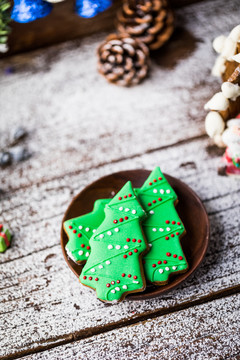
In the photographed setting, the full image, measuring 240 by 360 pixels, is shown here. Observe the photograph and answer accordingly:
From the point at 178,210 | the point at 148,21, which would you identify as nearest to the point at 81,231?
the point at 178,210

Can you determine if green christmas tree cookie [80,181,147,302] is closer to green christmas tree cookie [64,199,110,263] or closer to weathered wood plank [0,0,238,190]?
green christmas tree cookie [64,199,110,263]

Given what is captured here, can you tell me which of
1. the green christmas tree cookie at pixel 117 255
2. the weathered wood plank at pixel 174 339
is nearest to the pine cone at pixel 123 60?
the green christmas tree cookie at pixel 117 255

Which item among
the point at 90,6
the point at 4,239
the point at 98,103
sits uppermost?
the point at 90,6

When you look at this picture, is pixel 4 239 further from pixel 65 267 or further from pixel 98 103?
pixel 98 103

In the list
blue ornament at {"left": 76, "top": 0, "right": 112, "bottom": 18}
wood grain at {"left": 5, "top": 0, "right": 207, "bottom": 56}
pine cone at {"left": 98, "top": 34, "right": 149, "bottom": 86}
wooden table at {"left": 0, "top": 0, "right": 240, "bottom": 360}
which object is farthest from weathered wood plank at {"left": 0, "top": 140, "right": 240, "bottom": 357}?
wood grain at {"left": 5, "top": 0, "right": 207, "bottom": 56}

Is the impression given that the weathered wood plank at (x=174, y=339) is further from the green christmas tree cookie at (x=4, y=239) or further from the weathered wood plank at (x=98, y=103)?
the weathered wood plank at (x=98, y=103)

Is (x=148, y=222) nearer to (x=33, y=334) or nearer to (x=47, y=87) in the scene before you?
(x=33, y=334)
